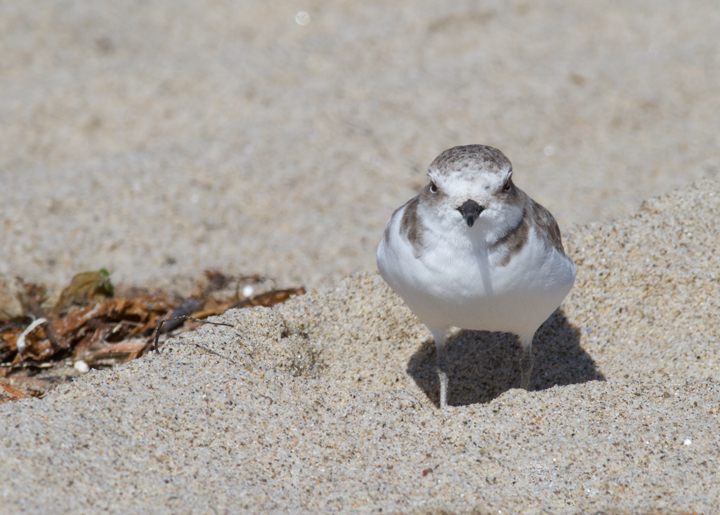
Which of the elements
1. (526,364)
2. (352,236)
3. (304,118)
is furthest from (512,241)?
(304,118)

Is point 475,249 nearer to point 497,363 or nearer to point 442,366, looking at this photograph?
point 442,366

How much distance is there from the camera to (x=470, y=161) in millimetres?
2746

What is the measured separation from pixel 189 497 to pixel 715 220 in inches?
125

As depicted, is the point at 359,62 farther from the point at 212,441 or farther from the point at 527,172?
the point at 212,441

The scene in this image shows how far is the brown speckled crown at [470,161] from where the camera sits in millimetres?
2730

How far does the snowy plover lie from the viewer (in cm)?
271

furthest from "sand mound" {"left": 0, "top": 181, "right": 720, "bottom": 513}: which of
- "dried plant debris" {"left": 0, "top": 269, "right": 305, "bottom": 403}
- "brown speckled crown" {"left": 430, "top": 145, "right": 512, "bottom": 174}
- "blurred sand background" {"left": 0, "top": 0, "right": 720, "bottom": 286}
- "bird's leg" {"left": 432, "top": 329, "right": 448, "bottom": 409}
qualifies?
"blurred sand background" {"left": 0, "top": 0, "right": 720, "bottom": 286}

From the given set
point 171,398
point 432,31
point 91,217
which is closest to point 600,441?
point 171,398

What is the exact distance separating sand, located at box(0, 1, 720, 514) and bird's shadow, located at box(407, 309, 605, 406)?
0.01 metres

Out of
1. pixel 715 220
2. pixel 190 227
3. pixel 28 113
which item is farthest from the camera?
pixel 28 113

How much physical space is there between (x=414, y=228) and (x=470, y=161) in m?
0.34

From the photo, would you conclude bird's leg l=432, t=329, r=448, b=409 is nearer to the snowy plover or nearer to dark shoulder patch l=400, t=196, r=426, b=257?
the snowy plover

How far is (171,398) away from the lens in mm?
2754

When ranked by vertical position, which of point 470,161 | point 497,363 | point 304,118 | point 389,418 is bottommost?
point 497,363
